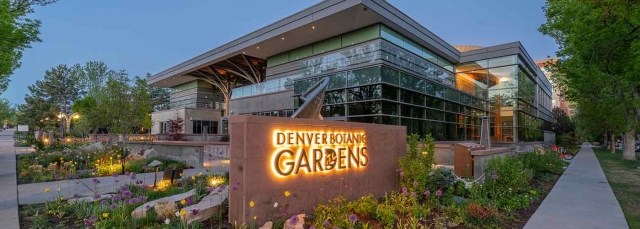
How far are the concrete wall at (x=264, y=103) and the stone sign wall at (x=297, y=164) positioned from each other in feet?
60.5

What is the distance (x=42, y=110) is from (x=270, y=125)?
261ft

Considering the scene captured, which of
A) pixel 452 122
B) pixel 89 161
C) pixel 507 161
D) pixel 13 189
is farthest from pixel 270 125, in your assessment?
pixel 452 122

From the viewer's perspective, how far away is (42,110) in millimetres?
62781

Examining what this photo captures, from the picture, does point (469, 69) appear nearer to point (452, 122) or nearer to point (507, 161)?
point (452, 122)

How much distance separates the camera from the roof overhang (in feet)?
66.2

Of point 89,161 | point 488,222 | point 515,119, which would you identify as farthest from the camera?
point 515,119

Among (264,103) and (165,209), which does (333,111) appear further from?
(165,209)

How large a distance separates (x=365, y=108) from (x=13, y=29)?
17757mm

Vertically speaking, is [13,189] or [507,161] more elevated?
[507,161]

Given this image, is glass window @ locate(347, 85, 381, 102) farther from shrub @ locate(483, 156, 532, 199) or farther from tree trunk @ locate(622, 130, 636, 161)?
tree trunk @ locate(622, 130, 636, 161)

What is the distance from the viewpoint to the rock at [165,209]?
5181 mm

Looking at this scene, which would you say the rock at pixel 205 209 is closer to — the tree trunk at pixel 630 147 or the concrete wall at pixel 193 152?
the concrete wall at pixel 193 152

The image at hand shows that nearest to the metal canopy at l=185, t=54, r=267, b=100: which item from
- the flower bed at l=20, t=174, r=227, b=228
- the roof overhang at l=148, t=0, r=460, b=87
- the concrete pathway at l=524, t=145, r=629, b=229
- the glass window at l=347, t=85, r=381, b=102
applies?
the roof overhang at l=148, t=0, r=460, b=87

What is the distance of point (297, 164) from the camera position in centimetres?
552
